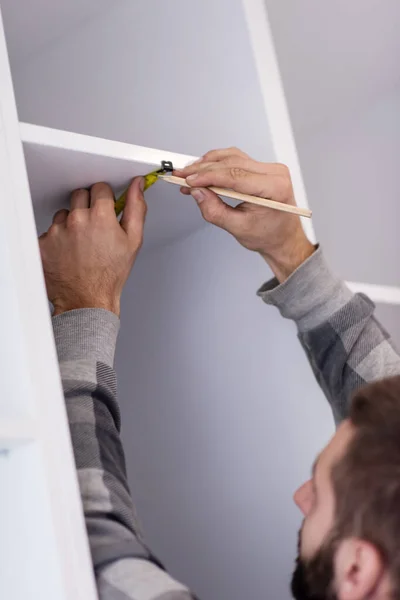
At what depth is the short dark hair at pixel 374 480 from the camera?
24.0 inches

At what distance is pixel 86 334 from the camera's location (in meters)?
0.79

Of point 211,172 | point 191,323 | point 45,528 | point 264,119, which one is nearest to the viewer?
point 45,528

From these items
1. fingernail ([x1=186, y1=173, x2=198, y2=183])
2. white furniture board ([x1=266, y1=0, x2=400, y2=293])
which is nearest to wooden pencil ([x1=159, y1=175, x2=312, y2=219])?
fingernail ([x1=186, y1=173, x2=198, y2=183])

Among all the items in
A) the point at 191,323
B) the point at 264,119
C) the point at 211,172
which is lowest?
the point at 191,323

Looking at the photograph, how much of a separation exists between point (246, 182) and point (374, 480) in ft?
1.26

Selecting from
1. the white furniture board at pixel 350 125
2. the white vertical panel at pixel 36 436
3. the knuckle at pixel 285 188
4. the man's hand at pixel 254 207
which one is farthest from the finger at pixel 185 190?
the white furniture board at pixel 350 125

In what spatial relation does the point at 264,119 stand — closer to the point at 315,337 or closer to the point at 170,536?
the point at 315,337

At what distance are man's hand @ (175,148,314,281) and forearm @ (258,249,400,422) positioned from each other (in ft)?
0.09

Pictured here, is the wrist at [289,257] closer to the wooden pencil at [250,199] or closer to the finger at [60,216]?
the wooden pencil at [250,199]

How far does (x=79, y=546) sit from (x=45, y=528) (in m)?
0.03

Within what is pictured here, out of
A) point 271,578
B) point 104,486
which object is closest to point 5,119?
point 104,486

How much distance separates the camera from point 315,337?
102 centimetres

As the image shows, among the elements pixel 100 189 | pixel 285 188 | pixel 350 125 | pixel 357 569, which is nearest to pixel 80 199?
pixel 100 189

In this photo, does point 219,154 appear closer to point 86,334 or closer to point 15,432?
point 86,334
